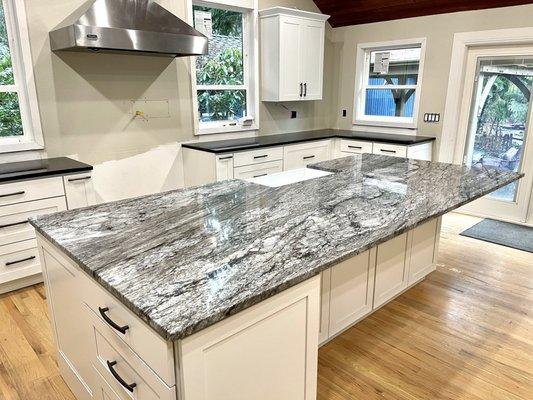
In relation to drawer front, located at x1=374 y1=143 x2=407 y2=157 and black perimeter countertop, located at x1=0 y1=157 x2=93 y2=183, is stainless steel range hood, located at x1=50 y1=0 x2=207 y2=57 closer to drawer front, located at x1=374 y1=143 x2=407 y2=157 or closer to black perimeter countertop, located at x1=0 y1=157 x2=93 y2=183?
black perimeter countertop, located at x1=0 y1=157 x2=93 y2=183

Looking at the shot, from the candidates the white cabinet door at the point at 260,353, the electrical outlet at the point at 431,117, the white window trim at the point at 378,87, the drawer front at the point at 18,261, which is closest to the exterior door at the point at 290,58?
the white window trim at the point at 378,87

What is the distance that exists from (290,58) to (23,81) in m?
2.79

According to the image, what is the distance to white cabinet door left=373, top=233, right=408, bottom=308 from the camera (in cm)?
238

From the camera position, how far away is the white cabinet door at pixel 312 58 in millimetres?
4787

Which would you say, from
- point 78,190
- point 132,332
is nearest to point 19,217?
point 78,190

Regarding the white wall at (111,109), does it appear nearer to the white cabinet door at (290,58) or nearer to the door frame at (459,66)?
the white cabinet door at (290,58)

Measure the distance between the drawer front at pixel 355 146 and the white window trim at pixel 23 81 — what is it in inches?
132

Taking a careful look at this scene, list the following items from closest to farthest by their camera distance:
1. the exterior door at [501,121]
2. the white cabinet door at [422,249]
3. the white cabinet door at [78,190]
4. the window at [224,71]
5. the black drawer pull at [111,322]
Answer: the black drawer pull at [111,322]
the white cabinet door at [422,249]
the white cabinet door at [78,190]
the exterior door at [501,121]
the window at [224,71]

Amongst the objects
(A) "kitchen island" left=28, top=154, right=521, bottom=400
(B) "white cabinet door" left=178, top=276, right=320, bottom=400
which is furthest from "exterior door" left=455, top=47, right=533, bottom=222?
(B) "white cabinet door" left=178, top=276, right=320, bottom=400

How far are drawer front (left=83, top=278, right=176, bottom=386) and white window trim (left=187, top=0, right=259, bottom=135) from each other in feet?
10.2

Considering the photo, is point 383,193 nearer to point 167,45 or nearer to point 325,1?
point 167,45

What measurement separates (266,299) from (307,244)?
1.14 feet

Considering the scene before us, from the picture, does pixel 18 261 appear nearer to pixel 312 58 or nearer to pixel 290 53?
pixel 290 53

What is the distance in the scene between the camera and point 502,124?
14.6 feet
